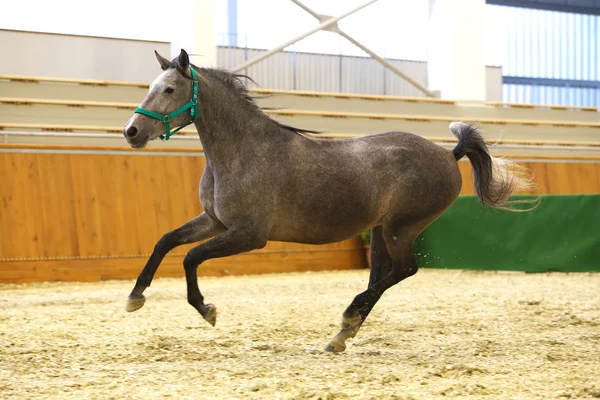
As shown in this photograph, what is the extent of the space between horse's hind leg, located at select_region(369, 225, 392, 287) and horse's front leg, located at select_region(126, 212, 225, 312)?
1.17 meters

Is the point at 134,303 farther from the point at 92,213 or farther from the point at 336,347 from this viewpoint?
the point at 92,213

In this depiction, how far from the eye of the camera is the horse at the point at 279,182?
427 cm

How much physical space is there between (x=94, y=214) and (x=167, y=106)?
21.4 feet

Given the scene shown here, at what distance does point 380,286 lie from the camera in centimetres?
475

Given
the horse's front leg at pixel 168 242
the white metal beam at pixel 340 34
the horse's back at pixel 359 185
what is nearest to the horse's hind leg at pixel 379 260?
the horse's back at pixel 359 185

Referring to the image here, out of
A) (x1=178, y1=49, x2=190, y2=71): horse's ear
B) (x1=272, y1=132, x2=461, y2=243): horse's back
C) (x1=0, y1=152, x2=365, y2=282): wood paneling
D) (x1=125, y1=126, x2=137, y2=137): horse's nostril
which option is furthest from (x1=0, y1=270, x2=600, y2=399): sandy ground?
(x1=178, y1=49, x2=190, y2=71): horse's ear

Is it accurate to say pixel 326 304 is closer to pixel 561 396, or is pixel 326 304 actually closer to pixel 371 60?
pixel 561 396

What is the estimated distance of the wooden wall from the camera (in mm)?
9984

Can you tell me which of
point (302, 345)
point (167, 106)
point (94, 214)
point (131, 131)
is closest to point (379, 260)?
point (302, 345)

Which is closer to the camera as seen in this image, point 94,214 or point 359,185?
point 359,185

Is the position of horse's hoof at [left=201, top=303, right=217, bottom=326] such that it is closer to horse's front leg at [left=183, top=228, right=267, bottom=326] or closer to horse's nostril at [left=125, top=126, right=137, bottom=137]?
horse's front leg at [left=183, top=228, right=267, bottom=326]

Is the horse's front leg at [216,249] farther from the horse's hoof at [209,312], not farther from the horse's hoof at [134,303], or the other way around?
the horse's hoof at [134,303]

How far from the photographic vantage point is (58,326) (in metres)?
5.91

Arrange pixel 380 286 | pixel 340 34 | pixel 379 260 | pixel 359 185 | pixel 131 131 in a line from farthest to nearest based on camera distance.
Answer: pixel 340 34, pixel 379 260, pixel 380 286, pixel 359 185, pixel 131 131
